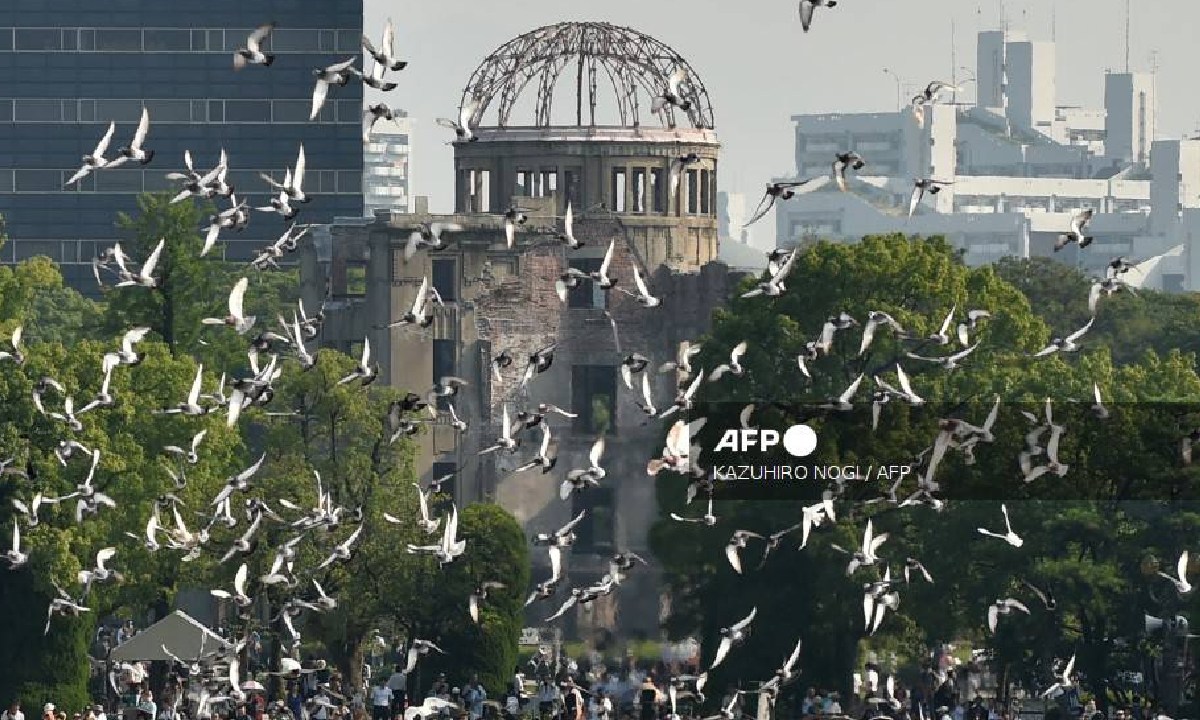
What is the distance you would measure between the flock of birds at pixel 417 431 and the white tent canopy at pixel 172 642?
0.44 meters

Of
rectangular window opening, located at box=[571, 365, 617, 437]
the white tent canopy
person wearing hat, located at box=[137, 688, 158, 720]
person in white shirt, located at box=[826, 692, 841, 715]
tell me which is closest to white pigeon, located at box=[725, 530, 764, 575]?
person in white shirt, located at box=[826, 692, 841, 715]

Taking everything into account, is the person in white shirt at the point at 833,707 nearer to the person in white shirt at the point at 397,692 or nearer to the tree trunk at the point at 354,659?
the person in white shirt at the point at 397,692

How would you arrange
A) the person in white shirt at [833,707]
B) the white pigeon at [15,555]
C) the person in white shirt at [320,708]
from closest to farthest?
the person in white shirt at [320,708] < the white pigeon at [15,555] < the person in white shirt at [833,707]

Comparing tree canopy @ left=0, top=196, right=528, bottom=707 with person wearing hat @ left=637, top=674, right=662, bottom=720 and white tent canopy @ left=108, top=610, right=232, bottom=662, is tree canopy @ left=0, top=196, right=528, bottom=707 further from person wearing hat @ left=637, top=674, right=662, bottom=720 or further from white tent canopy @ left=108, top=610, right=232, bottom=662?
person wearing hat @ left=637, top=674, right=662, bottom=720

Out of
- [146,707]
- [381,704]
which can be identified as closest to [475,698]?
[381,704]

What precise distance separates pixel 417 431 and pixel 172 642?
→ 700cm

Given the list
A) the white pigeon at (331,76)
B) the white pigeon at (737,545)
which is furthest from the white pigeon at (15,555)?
the white pigeon at (331,76)

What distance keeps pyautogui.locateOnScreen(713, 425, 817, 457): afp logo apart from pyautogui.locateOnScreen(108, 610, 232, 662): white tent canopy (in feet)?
42.3

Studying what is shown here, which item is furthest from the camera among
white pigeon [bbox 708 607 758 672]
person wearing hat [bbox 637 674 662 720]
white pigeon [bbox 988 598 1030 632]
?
person wearing hat [bbox 637 674 662 720]

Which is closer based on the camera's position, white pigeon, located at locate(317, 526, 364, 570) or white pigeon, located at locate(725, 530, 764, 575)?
white pigeon, located at locate(317, 526, 364, 570)

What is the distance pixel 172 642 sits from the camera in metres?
95.8

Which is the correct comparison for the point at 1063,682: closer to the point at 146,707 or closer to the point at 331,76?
the point at 331,76

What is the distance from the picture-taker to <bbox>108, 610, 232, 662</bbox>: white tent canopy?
9525 centimetres

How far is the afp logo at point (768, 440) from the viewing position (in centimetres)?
10062
